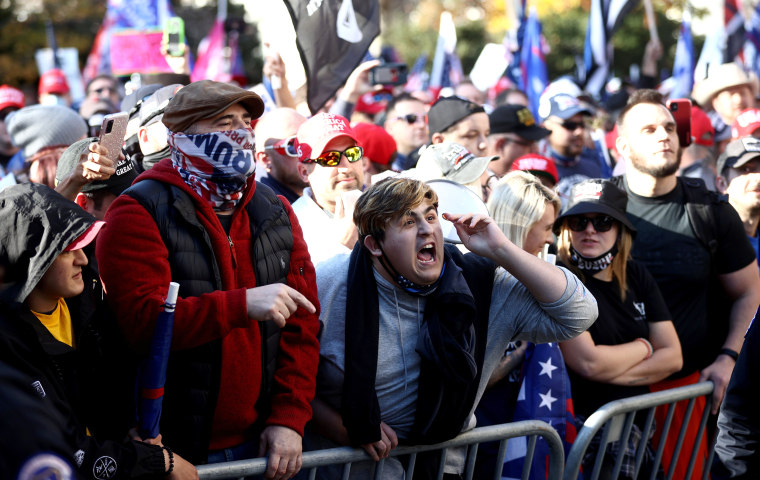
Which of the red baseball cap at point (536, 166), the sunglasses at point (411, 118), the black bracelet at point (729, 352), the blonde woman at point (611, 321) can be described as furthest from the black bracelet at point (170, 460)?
the sunglasses at point (411, 118)

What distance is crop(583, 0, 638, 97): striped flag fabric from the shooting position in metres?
9.51

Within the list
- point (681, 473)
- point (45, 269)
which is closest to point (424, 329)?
point (45, 269)

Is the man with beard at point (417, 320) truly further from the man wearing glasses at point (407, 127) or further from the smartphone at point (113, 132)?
the man wearing glasses at point (407, 127)

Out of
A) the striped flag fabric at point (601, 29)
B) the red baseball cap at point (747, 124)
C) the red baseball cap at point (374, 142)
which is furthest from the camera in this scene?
the striped flag fabric at point (601, 29)

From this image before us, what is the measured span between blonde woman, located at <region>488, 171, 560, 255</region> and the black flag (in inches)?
56.7

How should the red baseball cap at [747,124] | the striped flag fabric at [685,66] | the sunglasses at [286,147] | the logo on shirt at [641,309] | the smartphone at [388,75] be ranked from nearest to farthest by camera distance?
the logo on shirt at [641,309] → the sunglasses at [286,147] → the red baseball cap at [747,124] → the smartphone at [388,75] → the striped flag fabric at [685,66]

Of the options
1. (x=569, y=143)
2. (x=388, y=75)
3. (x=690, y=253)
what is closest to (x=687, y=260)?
(x=690, y=253)

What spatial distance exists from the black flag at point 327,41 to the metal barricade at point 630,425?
7.92 feet

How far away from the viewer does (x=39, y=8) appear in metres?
26.1

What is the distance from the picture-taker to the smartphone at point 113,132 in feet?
11.0

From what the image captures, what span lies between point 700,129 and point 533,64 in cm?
433

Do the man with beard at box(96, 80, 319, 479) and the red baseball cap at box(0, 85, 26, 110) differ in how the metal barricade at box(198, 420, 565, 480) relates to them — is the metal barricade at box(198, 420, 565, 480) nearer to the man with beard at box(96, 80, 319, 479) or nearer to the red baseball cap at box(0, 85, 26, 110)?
the man with beard at box(96, 80, 319, 479)

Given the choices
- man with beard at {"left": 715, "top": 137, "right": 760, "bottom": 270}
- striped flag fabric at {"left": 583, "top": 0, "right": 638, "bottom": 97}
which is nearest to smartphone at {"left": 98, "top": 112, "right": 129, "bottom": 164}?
man with beard at {"left": 715, "top": 137, "right": 760, "bottom": 270}

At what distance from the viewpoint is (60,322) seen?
288 cm
